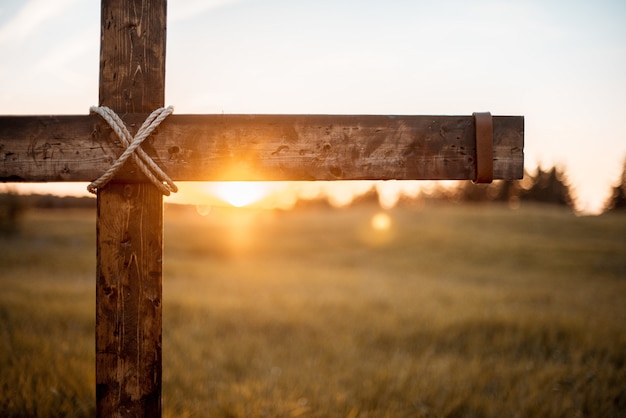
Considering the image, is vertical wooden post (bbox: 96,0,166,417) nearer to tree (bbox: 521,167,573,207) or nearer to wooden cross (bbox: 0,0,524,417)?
wooden cross (bbox: 0,0,524,417)

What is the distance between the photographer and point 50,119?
169 cm

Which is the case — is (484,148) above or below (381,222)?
above

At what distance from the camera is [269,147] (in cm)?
173

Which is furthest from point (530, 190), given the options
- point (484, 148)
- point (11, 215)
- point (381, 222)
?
point (484, 148)

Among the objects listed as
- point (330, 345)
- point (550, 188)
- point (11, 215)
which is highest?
point (550, 188)

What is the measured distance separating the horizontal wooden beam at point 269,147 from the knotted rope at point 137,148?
0.05 m

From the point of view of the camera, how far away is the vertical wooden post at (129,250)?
166 centimetres

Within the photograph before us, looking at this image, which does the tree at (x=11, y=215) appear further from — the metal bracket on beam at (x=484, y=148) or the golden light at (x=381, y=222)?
the metal bracket on beam at (x=484, y=148)

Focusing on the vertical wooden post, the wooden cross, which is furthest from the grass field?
the wooden cross

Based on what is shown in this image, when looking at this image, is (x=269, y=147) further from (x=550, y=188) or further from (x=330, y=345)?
(x=550, y=188)

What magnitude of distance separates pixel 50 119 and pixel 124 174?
0.41 m

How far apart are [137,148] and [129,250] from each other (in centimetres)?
43

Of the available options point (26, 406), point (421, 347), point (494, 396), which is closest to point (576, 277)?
point (421, 347)

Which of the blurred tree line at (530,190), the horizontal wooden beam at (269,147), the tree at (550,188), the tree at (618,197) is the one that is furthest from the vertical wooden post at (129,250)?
the tree at (618,197)
